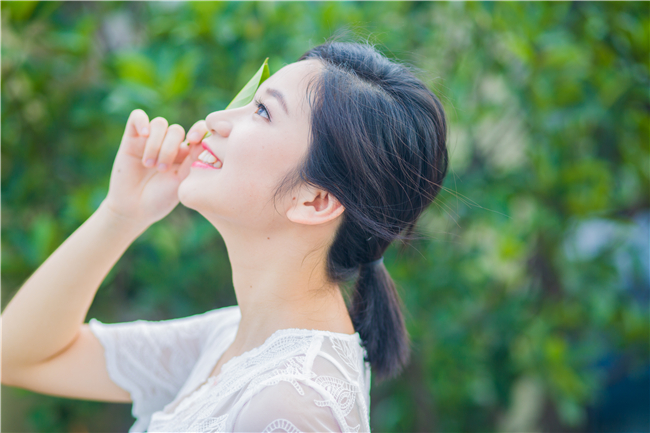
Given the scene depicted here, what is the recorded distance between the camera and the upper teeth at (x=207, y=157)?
38.6 inches

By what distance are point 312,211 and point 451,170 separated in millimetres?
844

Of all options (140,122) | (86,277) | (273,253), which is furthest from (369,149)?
(86,277)

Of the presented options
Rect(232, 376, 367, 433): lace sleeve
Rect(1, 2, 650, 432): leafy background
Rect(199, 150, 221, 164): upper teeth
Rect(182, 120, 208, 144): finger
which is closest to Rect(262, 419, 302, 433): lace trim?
Rect(232, 376, 367, 433): lace sleeve

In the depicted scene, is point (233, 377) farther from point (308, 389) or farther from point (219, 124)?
point (219, 124)

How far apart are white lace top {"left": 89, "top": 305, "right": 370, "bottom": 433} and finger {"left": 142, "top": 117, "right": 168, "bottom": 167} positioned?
40 cm

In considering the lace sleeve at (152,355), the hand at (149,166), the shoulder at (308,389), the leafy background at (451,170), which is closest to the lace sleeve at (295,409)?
the shoulder at (308,389)

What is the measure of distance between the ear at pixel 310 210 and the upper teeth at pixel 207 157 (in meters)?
0.20

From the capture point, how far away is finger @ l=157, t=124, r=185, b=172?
1024 millimetres

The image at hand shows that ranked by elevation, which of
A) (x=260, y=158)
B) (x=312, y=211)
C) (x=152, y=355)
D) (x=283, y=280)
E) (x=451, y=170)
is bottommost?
(x=152, y=355)

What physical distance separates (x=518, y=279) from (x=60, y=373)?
1699mm

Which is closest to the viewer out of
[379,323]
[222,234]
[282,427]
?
[282,427]

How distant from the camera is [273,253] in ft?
3.10

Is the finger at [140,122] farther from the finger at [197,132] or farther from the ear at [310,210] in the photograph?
the ear at [310,210]

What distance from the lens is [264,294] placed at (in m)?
0.96
